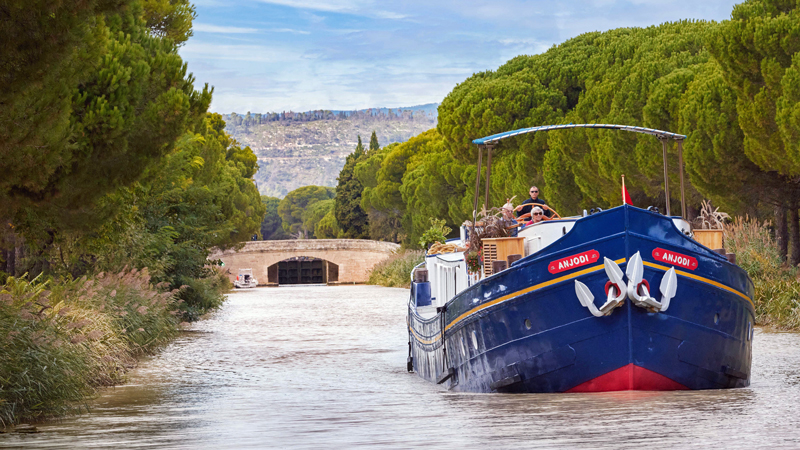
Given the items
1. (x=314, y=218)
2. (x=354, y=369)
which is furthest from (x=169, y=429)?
(x=314, y=218)

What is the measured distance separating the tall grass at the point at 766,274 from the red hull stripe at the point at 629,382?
9.81 metres

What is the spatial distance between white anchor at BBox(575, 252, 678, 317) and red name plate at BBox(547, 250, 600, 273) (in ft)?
0.57

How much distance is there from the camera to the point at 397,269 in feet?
173

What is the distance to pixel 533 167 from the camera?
40.1 m

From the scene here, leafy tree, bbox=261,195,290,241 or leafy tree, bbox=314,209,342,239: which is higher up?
leafy tree, bbox=261,195,290,241

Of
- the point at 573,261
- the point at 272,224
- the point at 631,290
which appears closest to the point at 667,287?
the point at 631,290

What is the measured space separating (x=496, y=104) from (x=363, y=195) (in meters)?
34.3

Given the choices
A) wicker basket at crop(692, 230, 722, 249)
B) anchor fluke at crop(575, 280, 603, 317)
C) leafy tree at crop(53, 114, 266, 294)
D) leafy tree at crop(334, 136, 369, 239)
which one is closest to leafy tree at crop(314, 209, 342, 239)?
leafy tree at crop(334, 136, 369, 239)

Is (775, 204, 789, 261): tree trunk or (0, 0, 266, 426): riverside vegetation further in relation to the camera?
(775, 204, 789, 261): tree trunk

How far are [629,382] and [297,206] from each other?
130 metres

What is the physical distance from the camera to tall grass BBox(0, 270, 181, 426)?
9703 mm

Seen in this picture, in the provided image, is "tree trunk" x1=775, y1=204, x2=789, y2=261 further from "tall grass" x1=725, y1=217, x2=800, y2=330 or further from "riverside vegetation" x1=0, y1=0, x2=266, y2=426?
"riverside vegetation" x1=0, y1=0, x2=266, y2=426

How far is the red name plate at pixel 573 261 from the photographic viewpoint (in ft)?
33.9

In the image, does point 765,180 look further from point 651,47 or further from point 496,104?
point 496,104
